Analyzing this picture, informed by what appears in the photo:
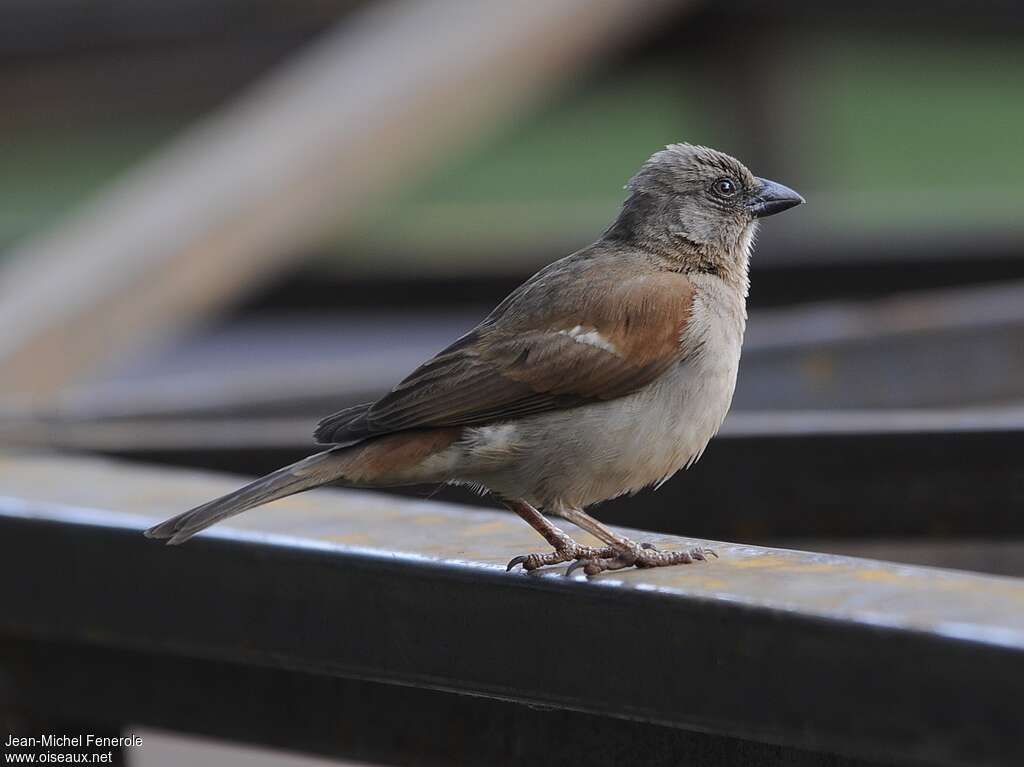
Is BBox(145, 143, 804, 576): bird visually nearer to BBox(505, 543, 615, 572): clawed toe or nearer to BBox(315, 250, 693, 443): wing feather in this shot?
BBox(315, 250, 693, 443): wing feather

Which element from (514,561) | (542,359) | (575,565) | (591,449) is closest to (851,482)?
(591,449)

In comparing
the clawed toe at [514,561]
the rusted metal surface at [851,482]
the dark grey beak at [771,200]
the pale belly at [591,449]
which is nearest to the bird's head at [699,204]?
the dark grey beak at [771,200]

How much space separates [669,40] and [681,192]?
337 inches

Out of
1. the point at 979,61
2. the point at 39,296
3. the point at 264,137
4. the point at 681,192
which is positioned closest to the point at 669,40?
the point at 979,61

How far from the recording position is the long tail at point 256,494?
2.75 meters

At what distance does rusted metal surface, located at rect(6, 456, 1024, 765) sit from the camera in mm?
1834

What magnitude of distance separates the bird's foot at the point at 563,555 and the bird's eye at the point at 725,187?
1345mm

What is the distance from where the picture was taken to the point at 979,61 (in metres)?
13.5

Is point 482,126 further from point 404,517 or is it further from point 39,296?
point 404,517

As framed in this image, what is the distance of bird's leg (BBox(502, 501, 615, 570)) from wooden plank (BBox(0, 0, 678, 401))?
3175mm

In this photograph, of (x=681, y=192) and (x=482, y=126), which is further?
(x=482, y=126)

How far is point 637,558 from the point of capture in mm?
2611

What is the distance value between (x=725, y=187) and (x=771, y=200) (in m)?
0.12

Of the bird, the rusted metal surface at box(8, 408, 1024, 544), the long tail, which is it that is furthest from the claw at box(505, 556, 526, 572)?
the rusted metal surface at box(8, 408, 1024, 544)
